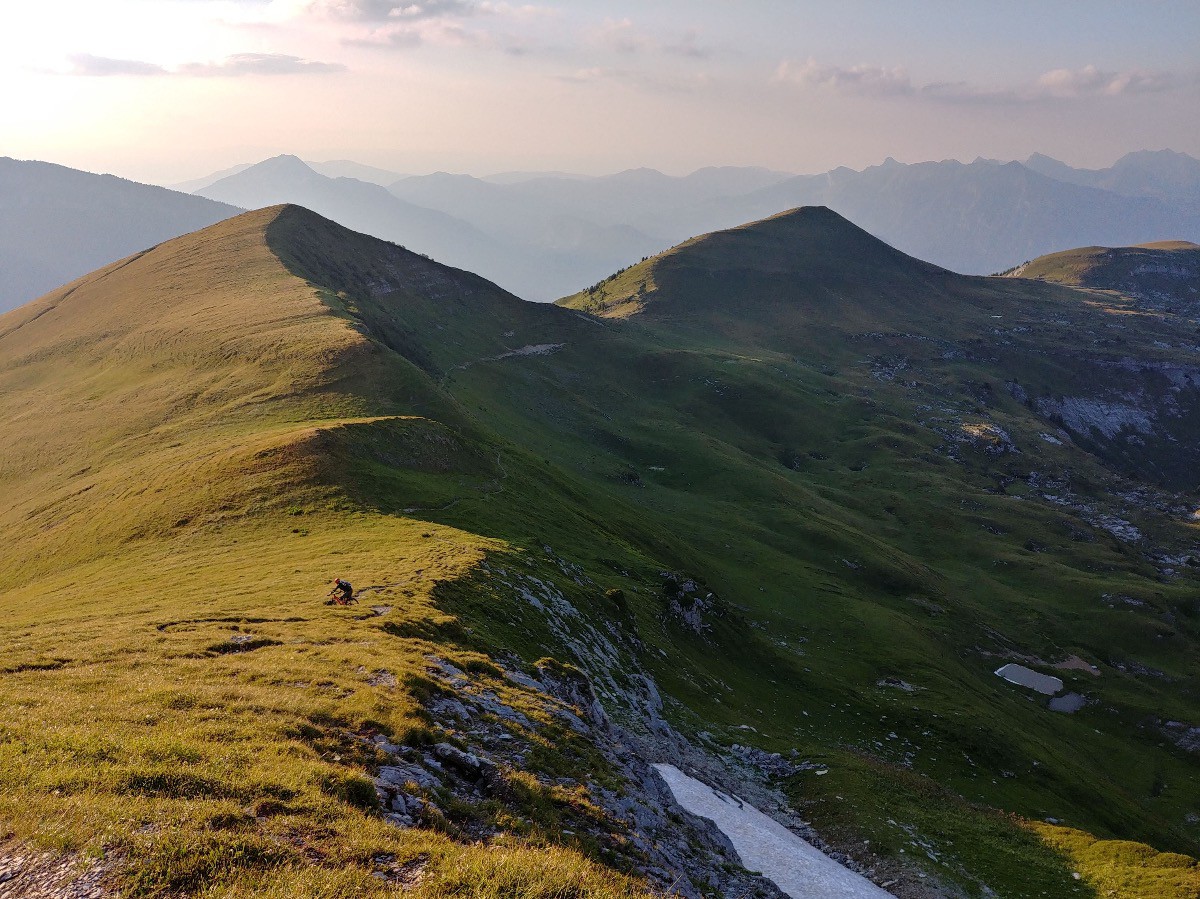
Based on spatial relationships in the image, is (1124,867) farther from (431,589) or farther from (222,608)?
(222,608)

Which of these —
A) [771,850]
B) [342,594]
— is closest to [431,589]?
[342,594]

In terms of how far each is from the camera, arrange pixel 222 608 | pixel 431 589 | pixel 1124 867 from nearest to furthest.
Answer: pixel 222 608 < pixel 431 589 < pixel 1124 867

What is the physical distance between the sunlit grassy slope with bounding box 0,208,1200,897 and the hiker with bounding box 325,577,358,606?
1030mm

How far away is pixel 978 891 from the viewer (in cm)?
4100

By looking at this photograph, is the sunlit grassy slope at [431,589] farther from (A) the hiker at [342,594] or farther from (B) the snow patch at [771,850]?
(B) the snow patch at [771,850]

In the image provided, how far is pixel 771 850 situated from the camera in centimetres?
3753

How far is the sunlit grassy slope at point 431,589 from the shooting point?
1927cm

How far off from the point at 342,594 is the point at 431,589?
18.3ft

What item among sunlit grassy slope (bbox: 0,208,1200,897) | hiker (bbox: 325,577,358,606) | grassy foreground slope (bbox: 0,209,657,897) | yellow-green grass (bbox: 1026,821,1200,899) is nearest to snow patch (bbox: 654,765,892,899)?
sunlit grassy slope (bbox: 0,208,1200,897)

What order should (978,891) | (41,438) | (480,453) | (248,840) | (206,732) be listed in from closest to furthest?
(248,840) < (206,732) < (978,891) < (480,453) < (41,438)

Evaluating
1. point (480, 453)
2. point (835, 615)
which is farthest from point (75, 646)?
point (835, 615)

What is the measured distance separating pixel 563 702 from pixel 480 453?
182 ft

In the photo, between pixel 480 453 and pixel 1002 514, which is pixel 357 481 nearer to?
pixel 480 453

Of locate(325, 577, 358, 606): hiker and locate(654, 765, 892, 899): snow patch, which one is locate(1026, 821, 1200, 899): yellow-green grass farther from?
locate(325, 577, 358, 606): hiker
